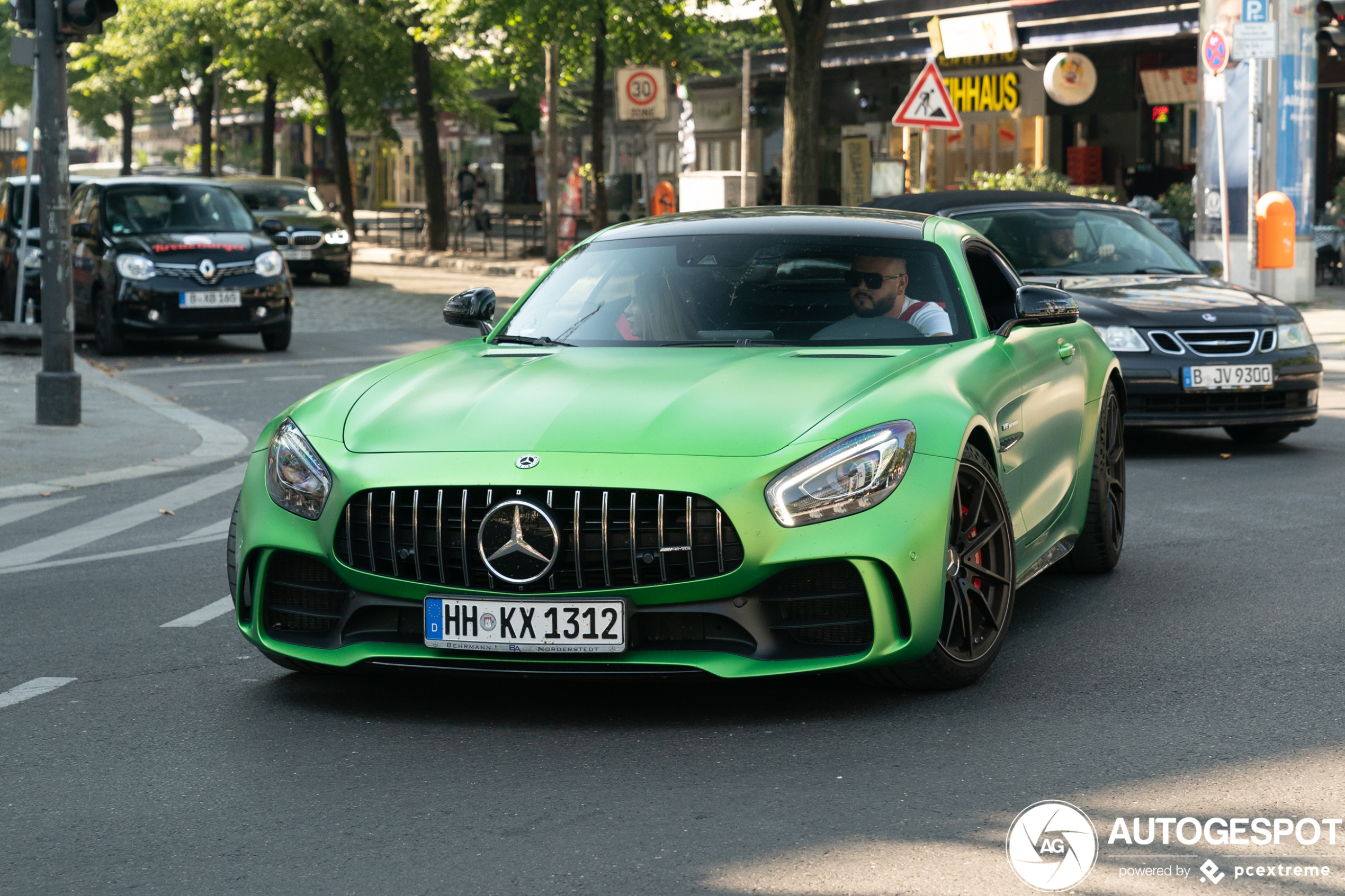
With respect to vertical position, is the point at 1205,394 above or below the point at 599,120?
below

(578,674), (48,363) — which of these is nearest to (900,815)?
(578,674)

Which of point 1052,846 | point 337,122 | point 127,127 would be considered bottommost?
point 1052,846

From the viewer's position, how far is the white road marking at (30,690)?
5176mm

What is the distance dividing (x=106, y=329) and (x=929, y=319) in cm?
1333

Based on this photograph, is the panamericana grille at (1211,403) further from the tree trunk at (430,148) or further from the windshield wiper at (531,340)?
the tree trunk at (430,148)

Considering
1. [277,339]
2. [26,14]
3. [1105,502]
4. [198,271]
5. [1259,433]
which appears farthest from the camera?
[277,339]

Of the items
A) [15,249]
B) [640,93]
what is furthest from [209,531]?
[640,93]

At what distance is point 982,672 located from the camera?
509cm

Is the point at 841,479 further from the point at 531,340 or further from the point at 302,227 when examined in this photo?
the point at 302,227

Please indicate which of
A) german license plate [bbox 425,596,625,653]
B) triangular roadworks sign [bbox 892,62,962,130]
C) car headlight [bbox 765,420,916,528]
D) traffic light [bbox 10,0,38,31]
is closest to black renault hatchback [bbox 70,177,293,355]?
traffic light [bbox 10,0,38,31]

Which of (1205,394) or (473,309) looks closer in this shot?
(473,309)

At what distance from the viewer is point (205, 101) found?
51.6m

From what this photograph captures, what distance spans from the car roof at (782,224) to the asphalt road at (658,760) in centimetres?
138

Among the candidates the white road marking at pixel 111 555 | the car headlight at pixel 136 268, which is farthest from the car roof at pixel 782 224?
the car headlight at pixel 136 268
